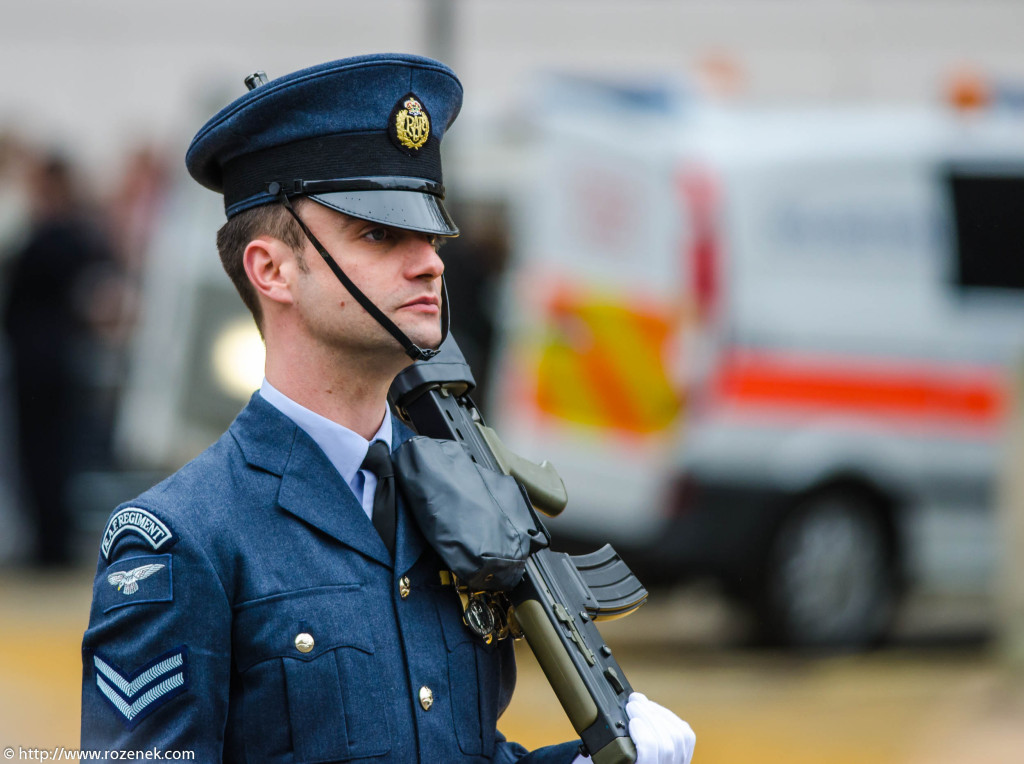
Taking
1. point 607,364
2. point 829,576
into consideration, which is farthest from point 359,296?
point 829,576

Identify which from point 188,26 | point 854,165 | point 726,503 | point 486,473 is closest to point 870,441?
point 726,503

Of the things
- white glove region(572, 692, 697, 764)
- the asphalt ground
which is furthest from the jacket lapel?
the asphalt ground

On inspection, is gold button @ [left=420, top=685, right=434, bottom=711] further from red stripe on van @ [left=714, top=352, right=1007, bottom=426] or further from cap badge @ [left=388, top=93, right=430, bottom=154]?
red stripe on van @ [left=714, top=352, right=1007, bottom=426]

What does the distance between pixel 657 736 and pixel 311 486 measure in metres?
0.59

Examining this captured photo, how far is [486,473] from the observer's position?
99.7 inches

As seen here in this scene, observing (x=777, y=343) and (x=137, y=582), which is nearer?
(x=137, y=582)

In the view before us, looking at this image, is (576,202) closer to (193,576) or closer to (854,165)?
(854,165)

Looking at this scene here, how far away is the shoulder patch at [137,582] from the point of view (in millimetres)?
2193

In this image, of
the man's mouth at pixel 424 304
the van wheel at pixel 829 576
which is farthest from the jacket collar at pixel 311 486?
the van wheel at pixel 829 576

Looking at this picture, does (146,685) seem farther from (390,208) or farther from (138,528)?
(390,208)

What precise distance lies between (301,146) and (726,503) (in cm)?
505

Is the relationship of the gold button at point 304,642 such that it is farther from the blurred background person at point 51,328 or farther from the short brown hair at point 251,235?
the blurred background person at point 51,328

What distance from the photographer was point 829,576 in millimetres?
7512

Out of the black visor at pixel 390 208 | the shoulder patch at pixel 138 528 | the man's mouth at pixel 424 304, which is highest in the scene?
the black visor at pixel 390 208
